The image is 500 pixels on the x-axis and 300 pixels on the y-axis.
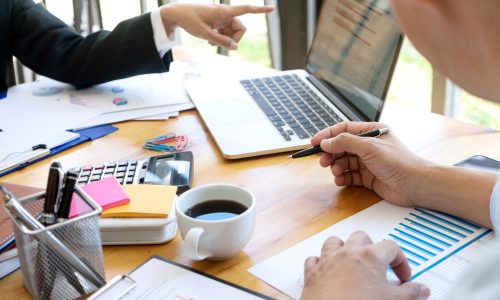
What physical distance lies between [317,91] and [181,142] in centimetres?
34

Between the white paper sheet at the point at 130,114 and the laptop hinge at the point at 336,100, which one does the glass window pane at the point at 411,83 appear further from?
the white paper sheet at the point at 130,114

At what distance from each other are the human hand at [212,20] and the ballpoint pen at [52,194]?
0.71 m

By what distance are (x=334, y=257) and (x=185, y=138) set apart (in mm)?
514

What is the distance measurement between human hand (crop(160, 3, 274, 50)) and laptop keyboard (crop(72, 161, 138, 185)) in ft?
1.52

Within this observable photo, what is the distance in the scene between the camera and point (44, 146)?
3.47 feet

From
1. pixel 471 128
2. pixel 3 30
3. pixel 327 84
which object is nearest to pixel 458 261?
pixel 471 128

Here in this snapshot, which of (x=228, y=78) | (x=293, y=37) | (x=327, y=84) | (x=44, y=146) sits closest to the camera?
(x=44, y=146)

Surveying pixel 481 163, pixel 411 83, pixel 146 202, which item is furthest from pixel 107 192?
pixel 411 83

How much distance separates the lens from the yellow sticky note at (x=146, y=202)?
2.55 ft

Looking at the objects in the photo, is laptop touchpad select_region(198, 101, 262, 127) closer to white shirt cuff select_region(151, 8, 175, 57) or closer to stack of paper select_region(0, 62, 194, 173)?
stack of paper select_region(0, 62, 194, 173)

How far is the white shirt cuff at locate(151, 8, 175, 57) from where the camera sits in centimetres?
135

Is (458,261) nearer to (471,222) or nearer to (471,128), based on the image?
(471,222)

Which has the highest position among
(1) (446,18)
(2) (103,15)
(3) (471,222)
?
(1) (446,18)

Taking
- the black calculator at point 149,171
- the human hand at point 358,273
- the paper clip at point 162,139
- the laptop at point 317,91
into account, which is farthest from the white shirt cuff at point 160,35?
the human hand at point 358,273
